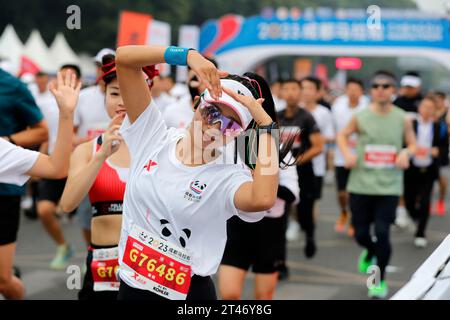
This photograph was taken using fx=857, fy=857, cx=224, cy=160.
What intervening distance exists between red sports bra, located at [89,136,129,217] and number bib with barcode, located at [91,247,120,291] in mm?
201

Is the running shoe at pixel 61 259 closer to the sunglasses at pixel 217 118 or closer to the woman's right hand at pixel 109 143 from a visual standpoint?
the woman's right hand at pixel 109 143

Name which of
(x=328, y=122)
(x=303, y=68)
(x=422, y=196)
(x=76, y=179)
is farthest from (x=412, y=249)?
(x=303, y=68)

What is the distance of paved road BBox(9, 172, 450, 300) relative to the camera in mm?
7147

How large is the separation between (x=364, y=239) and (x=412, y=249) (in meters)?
2.21

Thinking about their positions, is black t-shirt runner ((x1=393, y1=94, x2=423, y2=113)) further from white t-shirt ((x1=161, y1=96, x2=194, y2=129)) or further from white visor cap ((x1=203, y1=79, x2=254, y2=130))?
white visor cap ((x1=203, y1=79, x2=254, y2=130))

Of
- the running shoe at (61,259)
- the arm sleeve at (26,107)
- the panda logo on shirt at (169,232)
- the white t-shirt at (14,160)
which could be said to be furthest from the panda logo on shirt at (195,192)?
the running shoe at (61,259)

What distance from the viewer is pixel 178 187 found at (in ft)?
10.5

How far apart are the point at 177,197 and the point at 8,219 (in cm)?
231

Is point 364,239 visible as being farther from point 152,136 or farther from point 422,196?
point 152,136

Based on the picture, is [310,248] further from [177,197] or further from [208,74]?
[208,74]

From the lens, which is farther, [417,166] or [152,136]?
[417,166]

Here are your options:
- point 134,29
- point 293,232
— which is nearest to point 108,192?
point 293,232

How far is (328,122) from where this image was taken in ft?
34.9

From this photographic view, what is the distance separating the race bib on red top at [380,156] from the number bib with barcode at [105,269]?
12.5 ft
